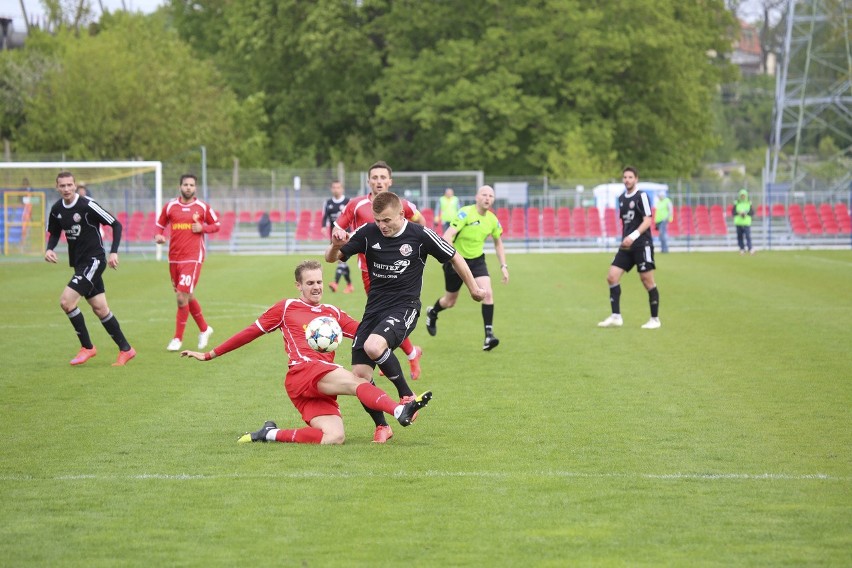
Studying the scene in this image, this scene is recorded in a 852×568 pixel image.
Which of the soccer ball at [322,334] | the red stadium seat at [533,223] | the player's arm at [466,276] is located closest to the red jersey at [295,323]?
the soccer ball at [322,334]

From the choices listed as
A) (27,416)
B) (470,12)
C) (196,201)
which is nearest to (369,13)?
(470,12)

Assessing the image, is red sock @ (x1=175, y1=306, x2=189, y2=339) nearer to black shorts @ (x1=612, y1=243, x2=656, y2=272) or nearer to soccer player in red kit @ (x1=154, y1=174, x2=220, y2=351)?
soccer player in red kit @ (x1=154, y1=174, x2=220, y2=351)

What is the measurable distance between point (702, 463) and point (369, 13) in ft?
168

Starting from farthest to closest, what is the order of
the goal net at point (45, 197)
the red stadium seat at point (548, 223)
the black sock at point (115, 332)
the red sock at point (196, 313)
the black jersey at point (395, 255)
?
Answer: the red stadium seat at point (548, 223), the goal net at point (45, 197), the red sock at point (196, 313), the black sock at point (115, 332), the black jersey at point (395, 255)

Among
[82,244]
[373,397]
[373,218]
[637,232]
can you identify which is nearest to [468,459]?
[373,397]

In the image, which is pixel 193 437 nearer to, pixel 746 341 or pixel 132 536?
pixel 132 536

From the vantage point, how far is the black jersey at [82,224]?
12.9 meters

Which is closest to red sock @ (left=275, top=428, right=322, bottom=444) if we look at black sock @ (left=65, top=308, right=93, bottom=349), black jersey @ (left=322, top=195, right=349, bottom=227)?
black sock @ (left=65, top=308, right=93, bottom=349)

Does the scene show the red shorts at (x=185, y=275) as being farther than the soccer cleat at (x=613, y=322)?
No

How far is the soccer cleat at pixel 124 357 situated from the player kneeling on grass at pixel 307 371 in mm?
4780

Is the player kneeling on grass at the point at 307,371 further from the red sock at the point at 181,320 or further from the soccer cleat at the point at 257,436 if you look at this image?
the red sock at the point at 181,320

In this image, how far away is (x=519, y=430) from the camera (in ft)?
29.6

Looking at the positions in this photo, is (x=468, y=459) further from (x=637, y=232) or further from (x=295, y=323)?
(x=637, y=232)

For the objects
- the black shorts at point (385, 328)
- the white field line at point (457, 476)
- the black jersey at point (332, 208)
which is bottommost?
the white field line at point (457, 476)
